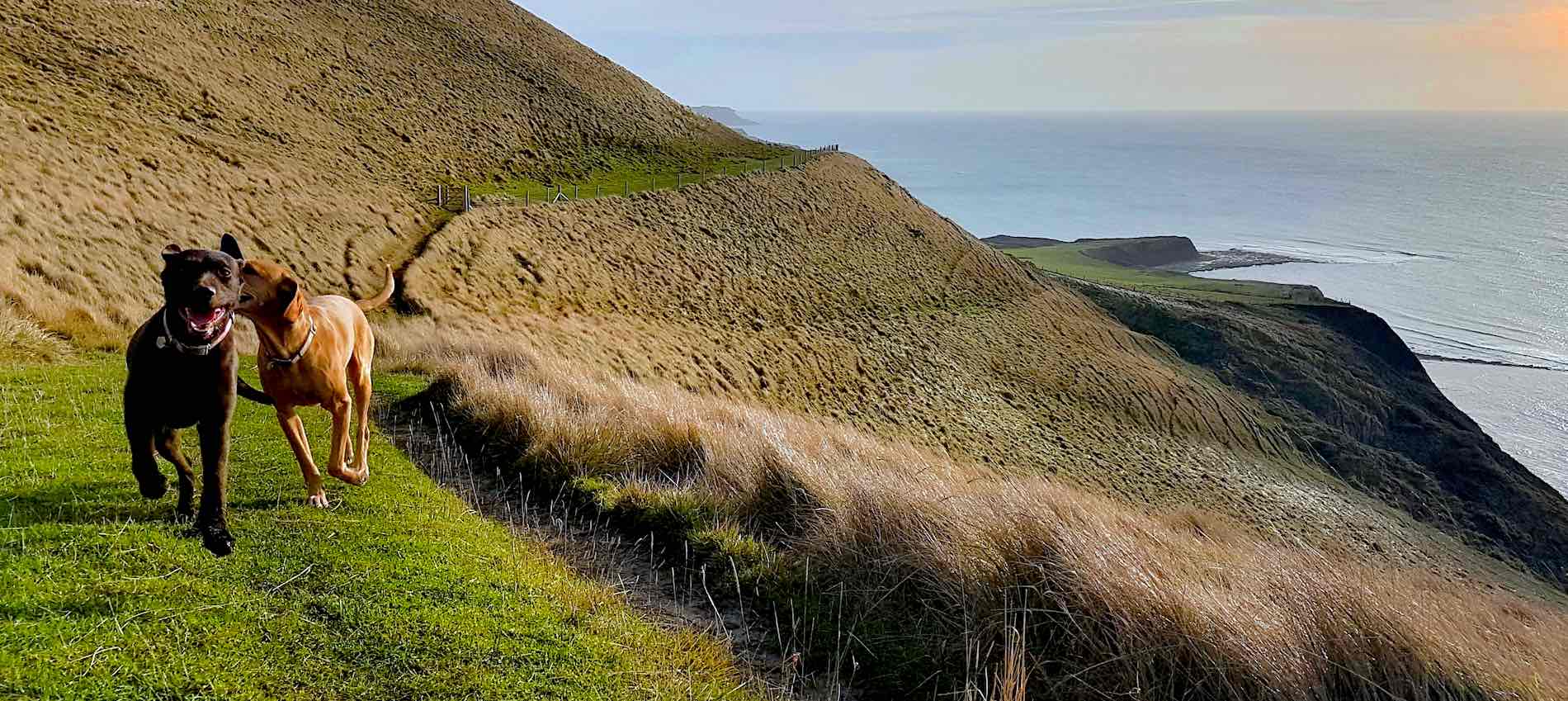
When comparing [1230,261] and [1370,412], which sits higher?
[1230,261]

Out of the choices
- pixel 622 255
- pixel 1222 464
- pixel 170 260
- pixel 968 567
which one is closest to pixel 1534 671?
pixel 968 567

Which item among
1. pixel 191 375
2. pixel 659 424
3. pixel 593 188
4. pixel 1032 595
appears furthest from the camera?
pixel 593 188

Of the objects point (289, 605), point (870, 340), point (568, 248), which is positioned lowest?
point (870, 340)

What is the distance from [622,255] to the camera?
124 feet

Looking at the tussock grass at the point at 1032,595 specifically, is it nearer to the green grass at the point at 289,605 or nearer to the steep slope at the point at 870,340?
the green grass at the point at 289,605

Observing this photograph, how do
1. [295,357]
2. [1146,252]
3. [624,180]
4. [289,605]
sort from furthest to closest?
[1146,252] < [624,180] < [295,357] < [289,605]

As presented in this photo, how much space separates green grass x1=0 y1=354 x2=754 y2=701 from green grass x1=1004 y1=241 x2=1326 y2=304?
7898 centimetres

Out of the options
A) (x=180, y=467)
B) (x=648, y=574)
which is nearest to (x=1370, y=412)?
(x=648, y=574)

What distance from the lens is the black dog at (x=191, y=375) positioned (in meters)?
3.56

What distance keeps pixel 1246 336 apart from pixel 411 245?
187 feet

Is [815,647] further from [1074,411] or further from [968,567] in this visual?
[1074,411]

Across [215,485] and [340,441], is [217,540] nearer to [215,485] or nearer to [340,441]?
[215,485]

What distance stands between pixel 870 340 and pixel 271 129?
30.5 meters

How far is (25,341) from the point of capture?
1070 cm
